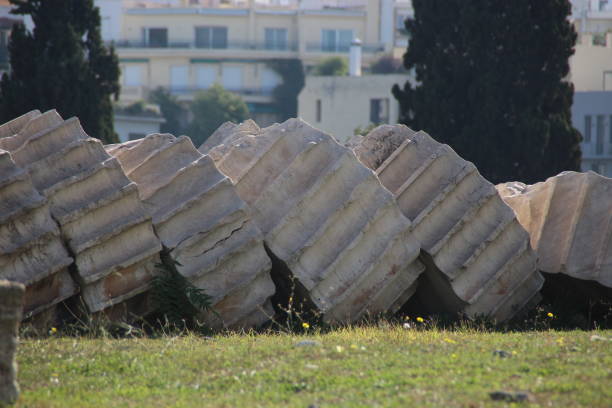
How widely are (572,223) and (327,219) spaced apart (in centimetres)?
273

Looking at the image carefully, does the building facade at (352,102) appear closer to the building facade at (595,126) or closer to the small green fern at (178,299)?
the building facade at (595,126)

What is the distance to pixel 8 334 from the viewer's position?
5895mm

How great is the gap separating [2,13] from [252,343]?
42073mm

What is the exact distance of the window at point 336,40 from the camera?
2566 inches

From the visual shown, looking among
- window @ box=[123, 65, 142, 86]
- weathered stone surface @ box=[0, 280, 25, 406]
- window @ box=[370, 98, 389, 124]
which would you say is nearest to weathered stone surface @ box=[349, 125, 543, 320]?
weathered stone surface @ box=[0, 280, 25, 406]

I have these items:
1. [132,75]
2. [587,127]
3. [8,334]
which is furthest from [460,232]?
[132,75]

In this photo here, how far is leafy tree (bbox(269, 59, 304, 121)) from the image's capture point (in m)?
63.4

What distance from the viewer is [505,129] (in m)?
23.6

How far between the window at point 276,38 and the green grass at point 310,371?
5736cm

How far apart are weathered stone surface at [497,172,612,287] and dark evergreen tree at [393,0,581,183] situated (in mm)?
11800

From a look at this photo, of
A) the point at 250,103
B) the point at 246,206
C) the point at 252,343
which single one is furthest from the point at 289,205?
the point at 250,103

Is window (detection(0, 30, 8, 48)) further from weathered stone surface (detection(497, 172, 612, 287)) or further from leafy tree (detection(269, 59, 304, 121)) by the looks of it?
weathered stone surface (detection(497, 172, 612, 287))

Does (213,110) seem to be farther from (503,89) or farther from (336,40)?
(503,89)

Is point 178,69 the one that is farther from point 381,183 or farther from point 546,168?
point 381,183
